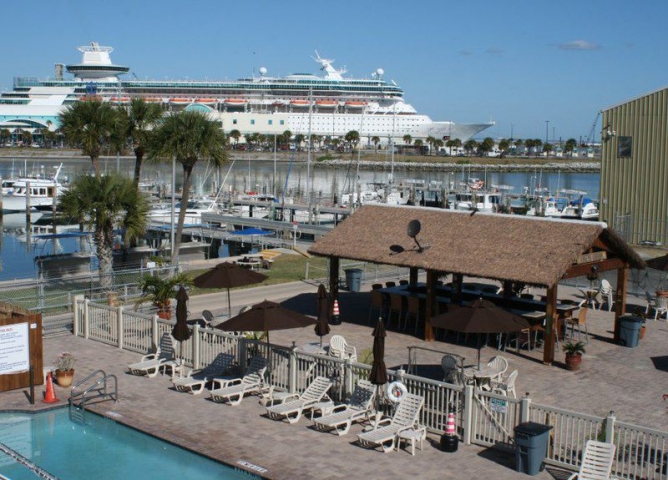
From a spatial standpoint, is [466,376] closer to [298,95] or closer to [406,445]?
[406,445]

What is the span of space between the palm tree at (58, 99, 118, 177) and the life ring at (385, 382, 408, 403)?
2075cm

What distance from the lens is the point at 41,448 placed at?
41.9ft

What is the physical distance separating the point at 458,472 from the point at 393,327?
29.9 ft

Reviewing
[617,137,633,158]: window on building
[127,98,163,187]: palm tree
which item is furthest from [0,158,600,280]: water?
[617,137,633,158]: window on building

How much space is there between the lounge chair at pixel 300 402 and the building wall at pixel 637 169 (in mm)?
18760

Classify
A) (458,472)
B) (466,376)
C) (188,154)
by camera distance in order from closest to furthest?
(458,472), (466,376), (188,154)

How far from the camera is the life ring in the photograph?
12984 millimetres

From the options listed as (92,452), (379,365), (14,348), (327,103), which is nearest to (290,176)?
(327,103)

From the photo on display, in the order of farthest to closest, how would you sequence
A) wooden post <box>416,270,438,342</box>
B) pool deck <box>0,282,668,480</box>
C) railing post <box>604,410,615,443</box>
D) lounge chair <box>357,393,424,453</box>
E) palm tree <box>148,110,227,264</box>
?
palm tree <box>148,110,227,264</box>
wooden post <box>416,270,438,342</box>
lounge chair <box>357,393,424,453</box>
pool deck <box>0,282,668,480</box>
railing post <box>604,410,615,443</box>

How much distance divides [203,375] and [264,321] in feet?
7.14

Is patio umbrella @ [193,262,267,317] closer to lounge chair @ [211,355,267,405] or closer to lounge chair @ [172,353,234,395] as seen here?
lounge chair @ [172,353,234,395]

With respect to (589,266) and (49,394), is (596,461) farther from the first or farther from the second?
(49,394)

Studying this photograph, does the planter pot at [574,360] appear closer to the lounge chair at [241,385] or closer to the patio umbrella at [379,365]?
the patio umbrella at [379,365]

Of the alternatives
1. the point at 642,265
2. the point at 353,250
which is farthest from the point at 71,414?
the point at 642,265
